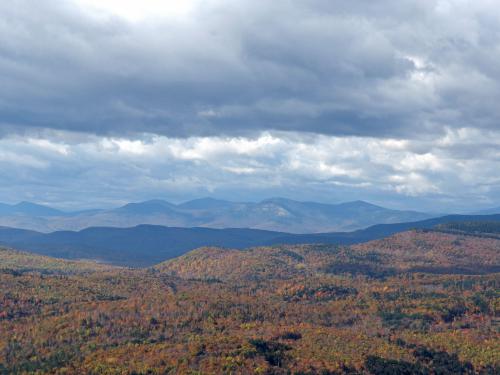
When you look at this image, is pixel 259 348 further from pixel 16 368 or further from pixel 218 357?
pixel 16 368

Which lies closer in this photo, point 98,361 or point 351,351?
point 98,361

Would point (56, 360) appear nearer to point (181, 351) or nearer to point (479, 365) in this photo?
point (181, 351)

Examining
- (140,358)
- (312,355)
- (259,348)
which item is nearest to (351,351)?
(312,355)

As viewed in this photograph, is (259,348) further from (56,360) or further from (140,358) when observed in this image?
(56,360)

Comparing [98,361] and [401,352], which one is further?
[401,352]

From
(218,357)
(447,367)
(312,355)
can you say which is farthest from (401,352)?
(218,357)

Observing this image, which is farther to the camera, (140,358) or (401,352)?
(401,352)

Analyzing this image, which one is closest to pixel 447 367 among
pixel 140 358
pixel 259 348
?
pixel 259 348

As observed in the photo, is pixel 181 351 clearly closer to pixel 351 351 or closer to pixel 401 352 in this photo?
pixel 351 351
